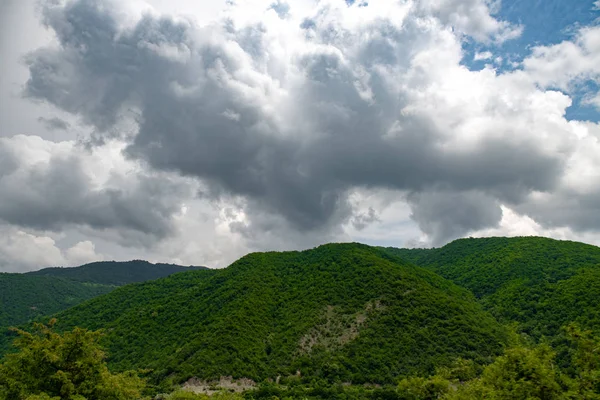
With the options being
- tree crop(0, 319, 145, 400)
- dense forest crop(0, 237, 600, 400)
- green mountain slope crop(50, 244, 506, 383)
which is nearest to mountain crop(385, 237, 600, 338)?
dense forest crop(0, 237, 600, 400)

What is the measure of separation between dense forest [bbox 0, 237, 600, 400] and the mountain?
1.63ft

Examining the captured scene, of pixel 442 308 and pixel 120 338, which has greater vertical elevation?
pixel 442 308

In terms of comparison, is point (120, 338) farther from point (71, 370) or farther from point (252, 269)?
point (71, 370)

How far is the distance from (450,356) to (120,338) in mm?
81471

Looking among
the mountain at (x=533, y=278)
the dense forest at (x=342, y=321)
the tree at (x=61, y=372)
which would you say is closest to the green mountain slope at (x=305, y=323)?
the dense forest at (x=342, y=321)

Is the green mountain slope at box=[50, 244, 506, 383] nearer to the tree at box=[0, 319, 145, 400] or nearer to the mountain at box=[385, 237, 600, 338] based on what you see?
the mountain at box=[385, 237, 600, 338]

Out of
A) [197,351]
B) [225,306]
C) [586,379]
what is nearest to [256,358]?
[197,351]

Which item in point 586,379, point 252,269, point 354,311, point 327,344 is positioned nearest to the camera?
point 586,379

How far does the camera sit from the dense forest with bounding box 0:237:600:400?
83625 mm

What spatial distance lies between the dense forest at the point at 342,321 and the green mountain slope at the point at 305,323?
334 millimetres

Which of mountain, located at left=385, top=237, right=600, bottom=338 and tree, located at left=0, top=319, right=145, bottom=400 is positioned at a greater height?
mountain, located at left=385, top=237, right=600, bottom=338

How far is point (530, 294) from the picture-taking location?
12119cm

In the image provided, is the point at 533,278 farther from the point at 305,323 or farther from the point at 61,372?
the point at 61,372

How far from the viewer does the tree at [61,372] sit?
80.1ft
